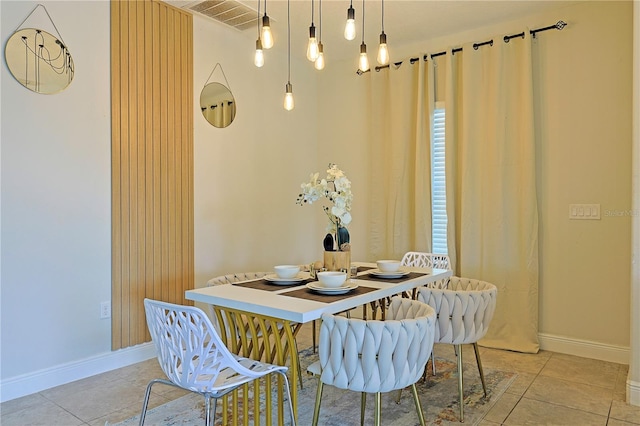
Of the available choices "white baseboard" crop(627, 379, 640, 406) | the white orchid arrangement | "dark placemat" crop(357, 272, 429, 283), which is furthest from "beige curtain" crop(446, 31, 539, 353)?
the white orchid arrangement

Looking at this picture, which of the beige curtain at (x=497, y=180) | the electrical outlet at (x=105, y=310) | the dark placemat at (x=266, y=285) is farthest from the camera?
the beige curtain at (x=497, y=180)

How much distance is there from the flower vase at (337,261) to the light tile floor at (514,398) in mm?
1114

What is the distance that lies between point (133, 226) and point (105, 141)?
2.06 feet

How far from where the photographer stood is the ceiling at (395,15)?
3.36 meters

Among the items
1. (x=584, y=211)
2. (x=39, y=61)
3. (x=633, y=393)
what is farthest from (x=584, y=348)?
(x=39, y=61)

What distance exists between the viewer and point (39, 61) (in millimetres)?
2721

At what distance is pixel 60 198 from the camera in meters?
2.82

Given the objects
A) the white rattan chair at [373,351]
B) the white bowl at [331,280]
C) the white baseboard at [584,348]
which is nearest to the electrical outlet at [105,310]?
the white bowl at [331,280]

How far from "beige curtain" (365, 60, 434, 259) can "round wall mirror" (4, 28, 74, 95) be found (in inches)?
107

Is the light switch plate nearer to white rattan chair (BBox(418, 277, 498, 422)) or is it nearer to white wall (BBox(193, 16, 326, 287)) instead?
white rattan chair (BBox(418, 277, 498, 422))

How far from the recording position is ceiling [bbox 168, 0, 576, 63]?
336 centimetres

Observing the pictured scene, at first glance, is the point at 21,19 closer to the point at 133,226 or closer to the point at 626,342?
the point at 133,226

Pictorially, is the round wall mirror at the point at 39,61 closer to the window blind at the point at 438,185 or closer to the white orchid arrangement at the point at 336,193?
the white orchid arrangement at the point at 336,193

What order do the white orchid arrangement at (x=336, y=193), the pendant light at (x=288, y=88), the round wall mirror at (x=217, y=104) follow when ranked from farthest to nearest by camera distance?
the round wall mirror at (x=217, y=104)
the pendant light at (x=288, y=88)
the white orchid arrangement at (x=336, y=193)
